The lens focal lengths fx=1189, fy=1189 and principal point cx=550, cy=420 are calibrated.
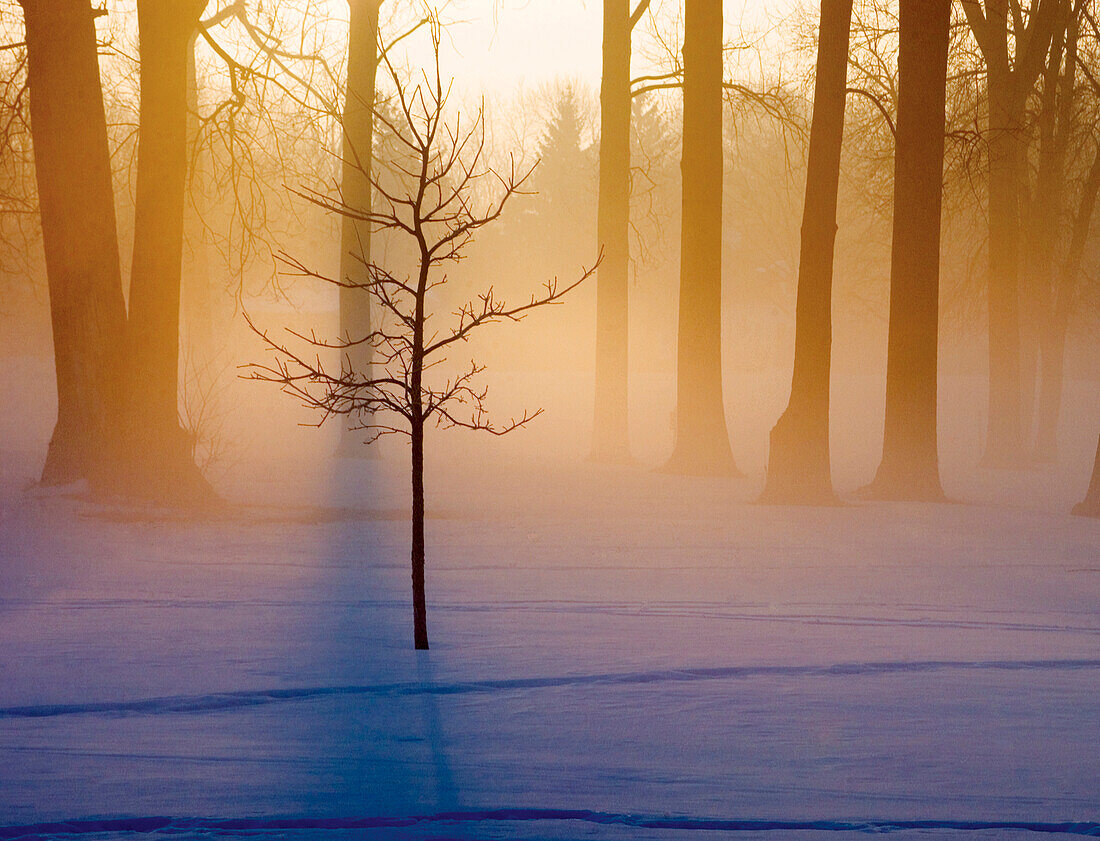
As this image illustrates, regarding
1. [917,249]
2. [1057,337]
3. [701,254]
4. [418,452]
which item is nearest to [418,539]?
[418,452]

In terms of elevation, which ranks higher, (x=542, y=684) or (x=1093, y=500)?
(x=1093, y=500)

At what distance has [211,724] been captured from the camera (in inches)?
205

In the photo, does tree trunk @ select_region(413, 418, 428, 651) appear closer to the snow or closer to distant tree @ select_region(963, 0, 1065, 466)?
the snow

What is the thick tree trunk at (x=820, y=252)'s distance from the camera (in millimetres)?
13328

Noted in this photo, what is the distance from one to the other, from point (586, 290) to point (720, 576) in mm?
52607

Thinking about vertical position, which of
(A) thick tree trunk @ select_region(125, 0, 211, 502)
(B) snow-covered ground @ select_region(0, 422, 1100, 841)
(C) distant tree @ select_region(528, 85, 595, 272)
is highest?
(C) distant tree @ select_region(528, 85, 595, 272)

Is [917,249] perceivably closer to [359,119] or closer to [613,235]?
[613,235]

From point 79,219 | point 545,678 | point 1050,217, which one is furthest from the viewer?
point 1050,217

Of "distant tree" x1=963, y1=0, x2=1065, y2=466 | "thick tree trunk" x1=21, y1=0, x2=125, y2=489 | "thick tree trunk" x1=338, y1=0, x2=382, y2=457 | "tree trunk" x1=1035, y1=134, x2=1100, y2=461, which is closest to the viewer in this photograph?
"thick tree trunk" x1=21, y1=0, x2=125, y2=489

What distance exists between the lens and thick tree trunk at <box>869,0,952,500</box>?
1345 centimetres

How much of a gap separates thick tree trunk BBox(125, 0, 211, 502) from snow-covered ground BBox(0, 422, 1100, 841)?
691 mm

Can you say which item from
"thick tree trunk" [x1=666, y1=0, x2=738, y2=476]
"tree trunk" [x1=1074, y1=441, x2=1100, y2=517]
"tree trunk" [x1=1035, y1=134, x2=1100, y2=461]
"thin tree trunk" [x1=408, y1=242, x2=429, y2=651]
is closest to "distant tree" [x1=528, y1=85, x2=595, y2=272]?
"tree trunk" [x1=1035, y1=134, x2=1100, y2=461]

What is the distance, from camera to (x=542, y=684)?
19.5ft

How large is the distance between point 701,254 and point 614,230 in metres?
3.25
